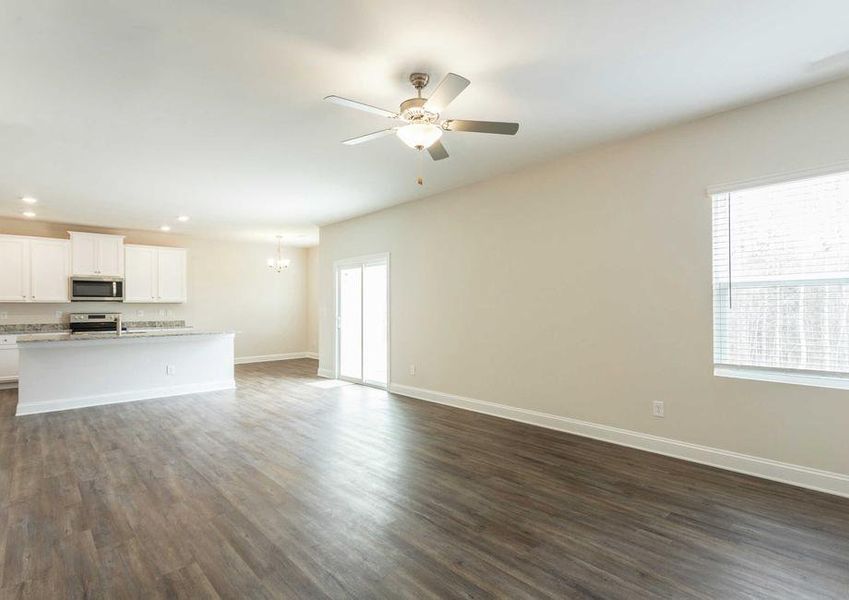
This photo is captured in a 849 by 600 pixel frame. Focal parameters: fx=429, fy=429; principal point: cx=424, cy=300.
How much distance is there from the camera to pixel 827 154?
2.95m

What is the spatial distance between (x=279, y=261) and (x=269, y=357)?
2246 millimetres

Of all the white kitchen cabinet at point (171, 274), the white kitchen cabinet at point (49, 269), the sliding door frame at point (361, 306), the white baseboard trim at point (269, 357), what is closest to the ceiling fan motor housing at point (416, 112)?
the sliding door frame at point (361, 306)

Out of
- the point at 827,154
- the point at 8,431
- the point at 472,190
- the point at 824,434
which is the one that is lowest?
the point at 8,431

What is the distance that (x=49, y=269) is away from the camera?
7105mm

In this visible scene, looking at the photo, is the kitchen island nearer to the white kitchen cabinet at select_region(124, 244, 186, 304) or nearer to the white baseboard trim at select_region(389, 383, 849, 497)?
the white kitchen cabinet at select_region(124, 244, 186, 304)

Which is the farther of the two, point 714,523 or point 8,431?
point 8,431

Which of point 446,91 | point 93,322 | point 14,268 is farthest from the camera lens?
point 93,322

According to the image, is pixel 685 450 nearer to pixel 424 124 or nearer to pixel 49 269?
pixel 424 124

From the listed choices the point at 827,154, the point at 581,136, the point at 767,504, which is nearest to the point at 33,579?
the point at 767,504

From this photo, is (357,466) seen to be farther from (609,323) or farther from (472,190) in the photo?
(472,190)

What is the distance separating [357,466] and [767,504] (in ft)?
9.29

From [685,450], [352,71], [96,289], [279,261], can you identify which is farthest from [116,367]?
[685,450]

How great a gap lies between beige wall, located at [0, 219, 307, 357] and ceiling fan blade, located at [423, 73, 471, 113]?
7958 millimetres

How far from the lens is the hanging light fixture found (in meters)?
9.30
